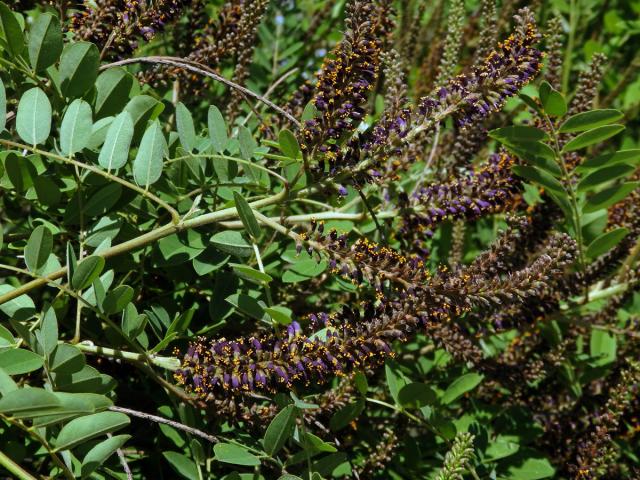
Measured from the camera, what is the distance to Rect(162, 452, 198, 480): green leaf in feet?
3.83

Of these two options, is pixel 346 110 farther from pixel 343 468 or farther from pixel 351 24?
pixel 343 468

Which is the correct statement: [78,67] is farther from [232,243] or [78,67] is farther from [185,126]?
[232,243]

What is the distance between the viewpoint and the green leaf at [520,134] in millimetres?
1310

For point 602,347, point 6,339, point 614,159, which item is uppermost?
point 614,159

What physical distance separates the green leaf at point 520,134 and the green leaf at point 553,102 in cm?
4

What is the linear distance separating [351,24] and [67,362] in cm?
56

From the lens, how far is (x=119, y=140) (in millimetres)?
1151

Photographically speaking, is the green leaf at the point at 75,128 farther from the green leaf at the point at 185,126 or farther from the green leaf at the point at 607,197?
the green leaf at the point at 607,197

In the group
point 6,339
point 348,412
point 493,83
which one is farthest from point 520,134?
point 6,339

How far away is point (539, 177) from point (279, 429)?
25.0 inches

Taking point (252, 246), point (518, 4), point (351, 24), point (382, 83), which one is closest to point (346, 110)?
point (351, 24)

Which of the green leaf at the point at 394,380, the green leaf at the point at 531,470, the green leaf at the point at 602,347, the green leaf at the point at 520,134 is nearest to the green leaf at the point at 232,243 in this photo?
the green leaf at the point at 394,380

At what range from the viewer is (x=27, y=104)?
114 centimetres

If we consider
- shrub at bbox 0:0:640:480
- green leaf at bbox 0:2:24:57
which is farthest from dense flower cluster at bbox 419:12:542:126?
green leaf at bbox 0:2:24:57
